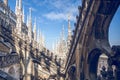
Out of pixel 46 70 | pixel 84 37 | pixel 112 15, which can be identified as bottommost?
pixel 46 70

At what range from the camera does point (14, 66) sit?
1703 centimetres

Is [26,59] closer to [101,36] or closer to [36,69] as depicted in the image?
[36,69]

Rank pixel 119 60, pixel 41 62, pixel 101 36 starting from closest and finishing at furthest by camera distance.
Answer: pixel 119 60 → pixel 101 36 → pixel 41 62

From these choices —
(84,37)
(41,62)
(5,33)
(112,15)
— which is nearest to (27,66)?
(41,62)

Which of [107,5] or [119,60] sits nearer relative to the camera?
[119,60]

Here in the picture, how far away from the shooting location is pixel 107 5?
793 centimetres

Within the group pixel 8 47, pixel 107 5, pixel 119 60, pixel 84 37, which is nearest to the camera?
pixel 119 60

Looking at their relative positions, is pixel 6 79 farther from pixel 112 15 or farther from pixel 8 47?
pixel 8 47

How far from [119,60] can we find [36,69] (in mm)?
12280

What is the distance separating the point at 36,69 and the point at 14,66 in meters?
2.03

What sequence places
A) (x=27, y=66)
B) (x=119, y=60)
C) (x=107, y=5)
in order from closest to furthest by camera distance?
(x=119, y=60), (x=107, y=5), (x=27, y=66)

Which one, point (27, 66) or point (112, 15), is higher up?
point (112, 15)

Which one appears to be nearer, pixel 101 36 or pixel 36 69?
pixel 101 36

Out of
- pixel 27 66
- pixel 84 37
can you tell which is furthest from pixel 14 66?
pixel 84 37
